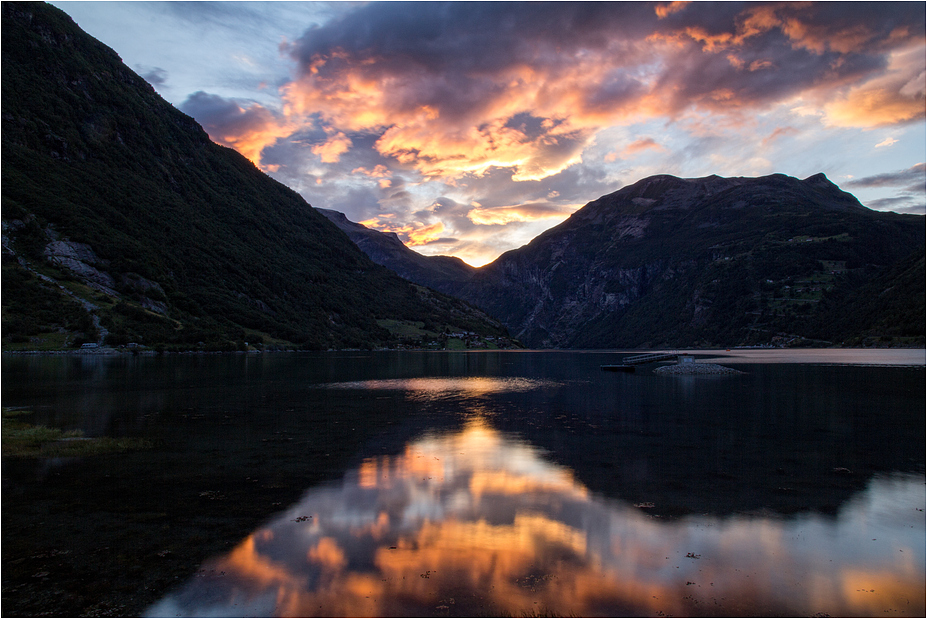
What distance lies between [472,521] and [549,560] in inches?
131

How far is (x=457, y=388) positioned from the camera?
60656 millimetres

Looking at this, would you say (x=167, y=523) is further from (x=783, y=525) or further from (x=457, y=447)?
(x=783, y=525)

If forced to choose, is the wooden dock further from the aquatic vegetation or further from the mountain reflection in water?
the aquatic vegetation

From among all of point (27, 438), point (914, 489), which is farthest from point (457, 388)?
point (914, 489)

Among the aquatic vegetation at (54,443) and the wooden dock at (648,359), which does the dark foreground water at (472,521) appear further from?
the wooden dock at (648,359)

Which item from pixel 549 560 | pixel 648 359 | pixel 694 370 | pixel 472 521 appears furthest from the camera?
pixel 648 359

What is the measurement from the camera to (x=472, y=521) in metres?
14.4

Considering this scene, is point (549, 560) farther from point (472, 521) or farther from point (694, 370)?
point (694, 370)

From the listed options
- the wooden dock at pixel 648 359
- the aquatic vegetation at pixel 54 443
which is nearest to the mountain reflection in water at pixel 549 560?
the aquatic vegetation at pixel 54 443

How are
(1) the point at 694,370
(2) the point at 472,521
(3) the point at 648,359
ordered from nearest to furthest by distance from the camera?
(2) the point at 472,521, (1) the point at 694,370, (3) the point at 648,359

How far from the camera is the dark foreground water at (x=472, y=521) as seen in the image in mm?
9883

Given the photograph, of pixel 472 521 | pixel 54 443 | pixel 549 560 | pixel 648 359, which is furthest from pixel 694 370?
pixel 54 443

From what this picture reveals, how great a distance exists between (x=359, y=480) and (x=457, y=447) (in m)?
7.65

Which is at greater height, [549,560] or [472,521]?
[549,560]
